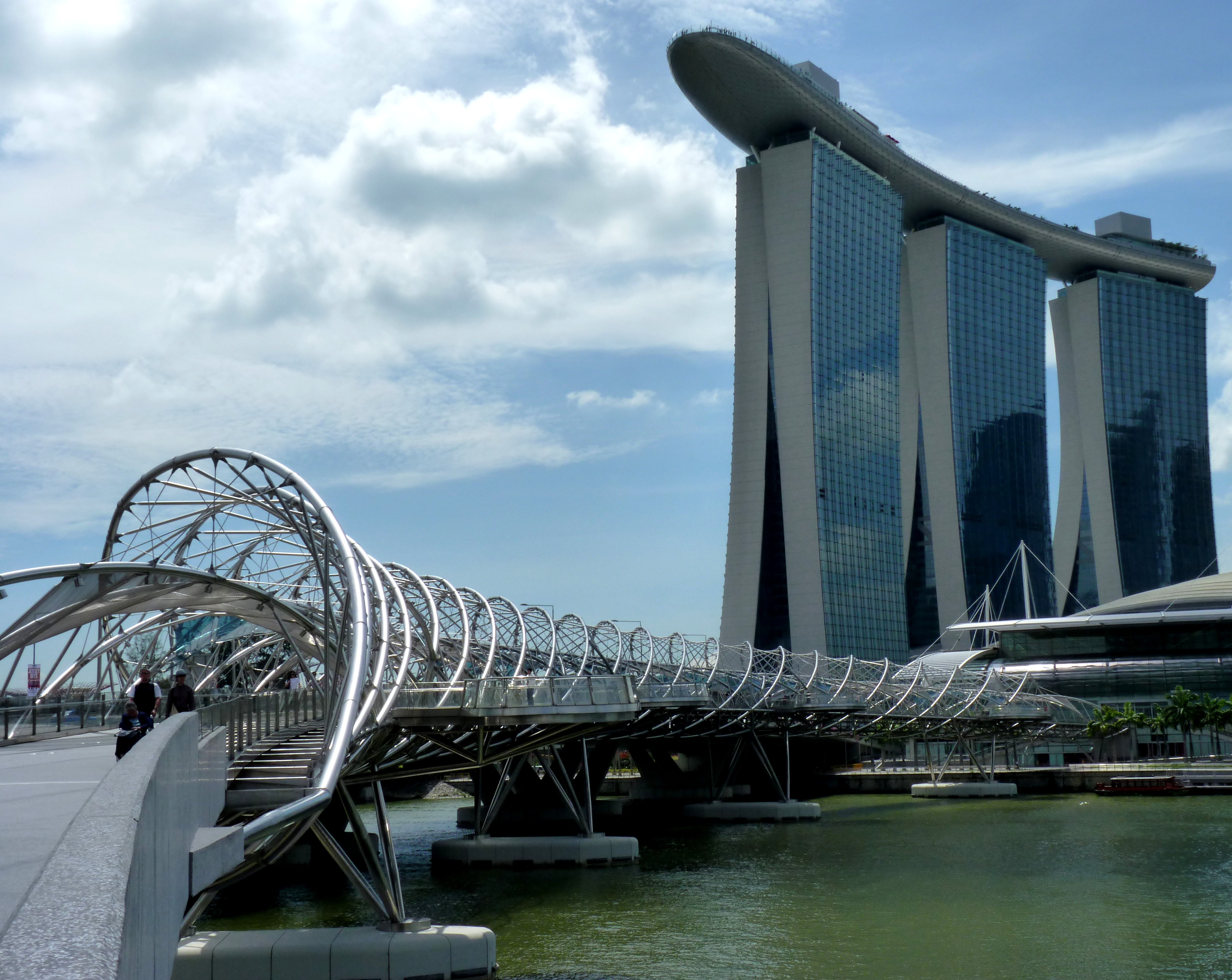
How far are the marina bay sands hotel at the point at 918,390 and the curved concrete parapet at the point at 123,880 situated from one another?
362 ft

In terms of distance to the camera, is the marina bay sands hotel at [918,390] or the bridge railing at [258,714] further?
the marina bay sands hotel at [918,390]

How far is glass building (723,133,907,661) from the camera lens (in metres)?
121

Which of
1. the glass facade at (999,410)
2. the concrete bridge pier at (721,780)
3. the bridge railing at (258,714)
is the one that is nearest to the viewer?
the bridge railing at (258,714)

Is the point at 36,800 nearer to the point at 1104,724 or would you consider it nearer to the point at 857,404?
the point at 1104,724

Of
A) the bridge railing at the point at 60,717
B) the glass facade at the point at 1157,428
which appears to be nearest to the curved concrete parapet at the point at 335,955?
the bridge railing at the point at 60,717

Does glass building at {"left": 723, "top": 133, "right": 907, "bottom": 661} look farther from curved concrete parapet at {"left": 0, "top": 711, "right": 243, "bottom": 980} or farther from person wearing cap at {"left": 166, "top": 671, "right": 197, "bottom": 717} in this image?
curved concrete parapet at {"left": 0, "top": 711, "right": 243, "bottom": 980}

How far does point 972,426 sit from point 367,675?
418ft

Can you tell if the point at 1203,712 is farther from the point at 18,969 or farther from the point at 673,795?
the point at 18,969

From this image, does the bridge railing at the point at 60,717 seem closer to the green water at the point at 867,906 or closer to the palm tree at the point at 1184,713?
the green water at the point at 867,906

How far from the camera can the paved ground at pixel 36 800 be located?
25.5ft

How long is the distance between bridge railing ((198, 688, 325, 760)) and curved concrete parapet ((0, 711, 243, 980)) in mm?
8798

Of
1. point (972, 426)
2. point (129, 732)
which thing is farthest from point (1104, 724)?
point (129, 732)

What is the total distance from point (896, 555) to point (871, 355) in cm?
2052

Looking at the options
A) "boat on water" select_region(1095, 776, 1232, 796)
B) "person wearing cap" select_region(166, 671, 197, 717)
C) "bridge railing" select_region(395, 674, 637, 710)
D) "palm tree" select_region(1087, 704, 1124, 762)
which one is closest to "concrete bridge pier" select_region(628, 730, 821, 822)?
"boat on water" select_region(1095, 776, 1232, 796)
